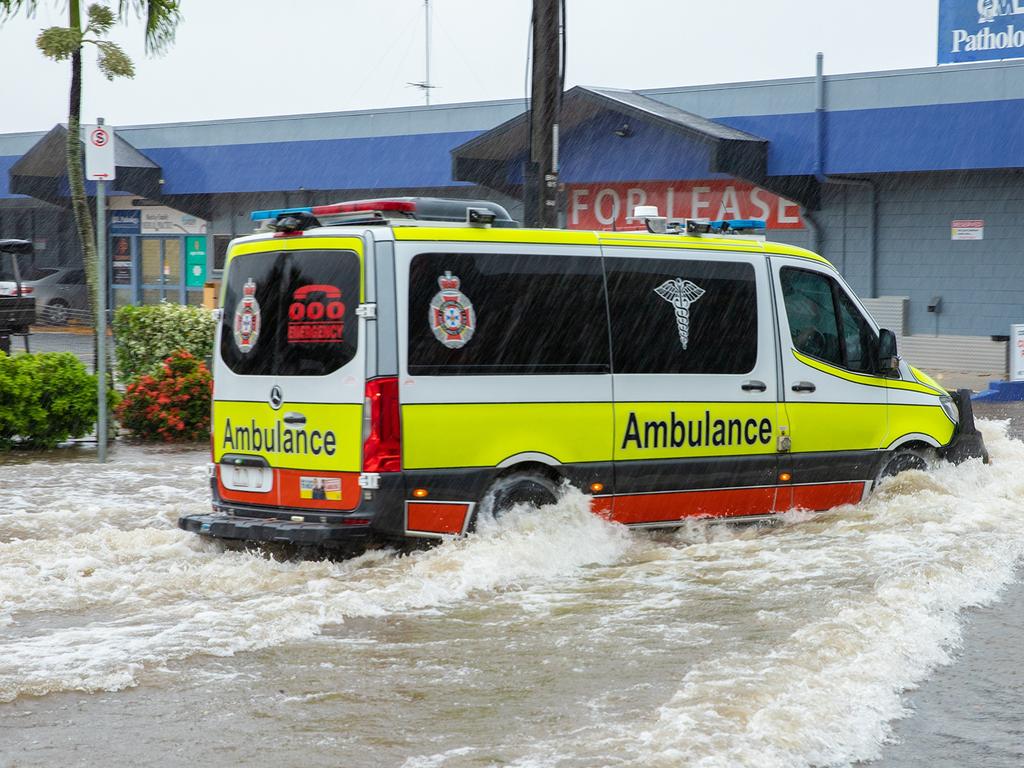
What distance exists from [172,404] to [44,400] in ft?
4.39

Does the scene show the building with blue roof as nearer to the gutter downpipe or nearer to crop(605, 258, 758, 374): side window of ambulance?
the gutter downpipe

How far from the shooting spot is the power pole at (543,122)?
13562 mm

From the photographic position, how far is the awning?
24.9 meters

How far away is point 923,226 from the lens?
24.5 meters

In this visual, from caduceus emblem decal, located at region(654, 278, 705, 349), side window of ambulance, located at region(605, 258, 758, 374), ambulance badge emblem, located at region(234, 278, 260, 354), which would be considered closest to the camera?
ambulance badge emblem, located at region(234, 278, 260, 354)

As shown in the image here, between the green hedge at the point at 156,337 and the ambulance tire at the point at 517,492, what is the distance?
7721 mm

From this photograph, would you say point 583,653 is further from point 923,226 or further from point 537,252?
point 923,226

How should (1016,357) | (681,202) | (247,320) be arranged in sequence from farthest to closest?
1. (681,202)
2. (1016,357)
3. (247,320)

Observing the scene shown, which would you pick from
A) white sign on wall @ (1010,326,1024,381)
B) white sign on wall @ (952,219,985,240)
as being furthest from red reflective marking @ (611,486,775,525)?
white sign on wall @ (952,219,985,240)

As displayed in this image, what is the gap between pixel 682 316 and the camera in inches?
368

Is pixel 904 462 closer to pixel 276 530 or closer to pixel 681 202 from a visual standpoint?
pixel 276 530

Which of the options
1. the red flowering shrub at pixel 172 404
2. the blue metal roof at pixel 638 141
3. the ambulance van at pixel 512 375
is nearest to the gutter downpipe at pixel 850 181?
the blue metal roof at pixel 638 141

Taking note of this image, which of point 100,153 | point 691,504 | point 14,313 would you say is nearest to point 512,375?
point 691,504

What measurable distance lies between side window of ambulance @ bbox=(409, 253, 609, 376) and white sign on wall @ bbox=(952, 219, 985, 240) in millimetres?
16459
